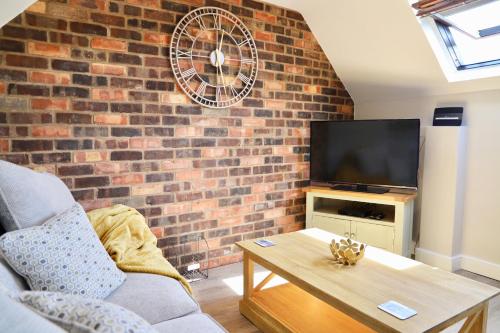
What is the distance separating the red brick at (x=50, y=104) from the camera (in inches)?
84.4

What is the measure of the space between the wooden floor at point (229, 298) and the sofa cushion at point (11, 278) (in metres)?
1.16

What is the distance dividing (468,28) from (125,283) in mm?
2908

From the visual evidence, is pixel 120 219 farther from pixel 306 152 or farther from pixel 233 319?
pixel 306 152

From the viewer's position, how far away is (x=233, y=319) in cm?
212

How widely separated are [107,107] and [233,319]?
1610 mm

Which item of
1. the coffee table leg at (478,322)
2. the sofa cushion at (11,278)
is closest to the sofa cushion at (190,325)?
the sofa cushion at (11,278)

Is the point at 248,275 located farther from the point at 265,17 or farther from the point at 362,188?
the point at 265,17

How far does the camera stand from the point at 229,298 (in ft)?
7.82

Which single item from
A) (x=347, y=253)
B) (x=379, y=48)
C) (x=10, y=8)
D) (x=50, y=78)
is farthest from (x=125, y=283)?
(x=379, y=48)

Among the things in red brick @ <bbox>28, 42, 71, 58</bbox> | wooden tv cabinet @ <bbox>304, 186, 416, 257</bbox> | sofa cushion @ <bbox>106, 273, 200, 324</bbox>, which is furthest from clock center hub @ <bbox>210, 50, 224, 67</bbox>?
sofa cushion @ <bbox>106, 273, 200, 324</bbox>

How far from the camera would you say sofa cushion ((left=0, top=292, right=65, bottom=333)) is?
50 centimetres

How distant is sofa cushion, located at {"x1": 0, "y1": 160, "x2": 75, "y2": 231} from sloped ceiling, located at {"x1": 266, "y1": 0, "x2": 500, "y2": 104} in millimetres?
2395

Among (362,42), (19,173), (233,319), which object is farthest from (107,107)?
(362,42)

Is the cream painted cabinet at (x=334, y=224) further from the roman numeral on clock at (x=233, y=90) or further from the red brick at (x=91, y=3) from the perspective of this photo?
the red brick at (x=91, y=3)
